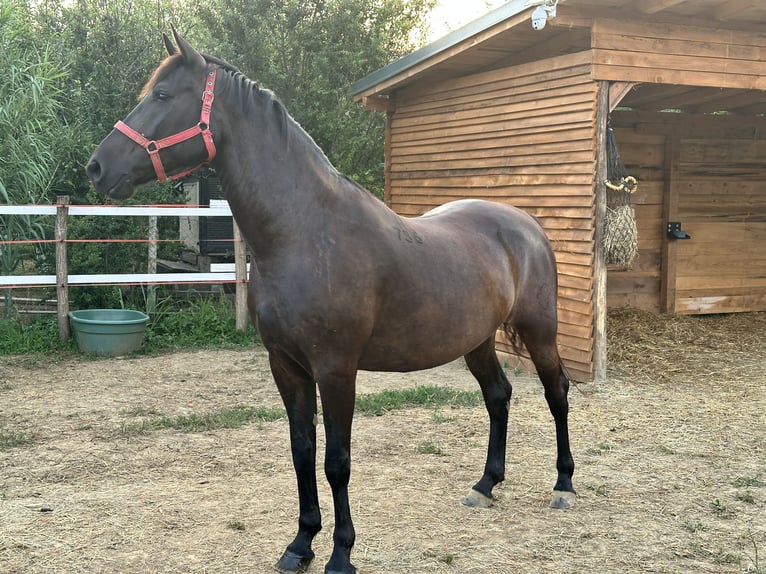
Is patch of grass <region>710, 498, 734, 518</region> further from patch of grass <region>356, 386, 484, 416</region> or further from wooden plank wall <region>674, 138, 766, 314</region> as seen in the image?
wooden plank wall <region>674, 138, 766, 314</region>

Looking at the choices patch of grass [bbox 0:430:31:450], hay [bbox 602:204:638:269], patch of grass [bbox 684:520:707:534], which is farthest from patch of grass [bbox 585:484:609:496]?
patch of grass [bbox 0:430:31:450]

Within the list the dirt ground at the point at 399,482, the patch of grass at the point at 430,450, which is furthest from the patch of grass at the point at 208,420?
the patch of grass at the point at 430,450

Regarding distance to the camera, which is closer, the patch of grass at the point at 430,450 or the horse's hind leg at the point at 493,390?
the horse's hind leg at the point at 493,390

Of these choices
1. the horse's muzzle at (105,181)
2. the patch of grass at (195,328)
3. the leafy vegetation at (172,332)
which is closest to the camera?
the horse's muzzle at (105,181)

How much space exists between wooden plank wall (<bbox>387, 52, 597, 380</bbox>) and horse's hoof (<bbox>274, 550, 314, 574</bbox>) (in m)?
3.70

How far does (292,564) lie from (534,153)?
450 centimetres

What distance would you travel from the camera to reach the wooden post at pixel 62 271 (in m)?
7.14

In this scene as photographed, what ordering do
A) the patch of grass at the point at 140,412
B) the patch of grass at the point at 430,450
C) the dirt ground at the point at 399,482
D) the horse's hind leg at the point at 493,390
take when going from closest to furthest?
1. the dirt ground at the point at 399,482
2. the horse's hind leg at the point at 493,390
3. the patch of grass at the point at 430,450
4. the patch of grass at the point at 140,412

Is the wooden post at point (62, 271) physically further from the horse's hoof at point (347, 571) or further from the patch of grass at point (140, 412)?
the horse's hoof at point (347, 571)

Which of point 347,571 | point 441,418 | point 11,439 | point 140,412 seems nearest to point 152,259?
point 140,412

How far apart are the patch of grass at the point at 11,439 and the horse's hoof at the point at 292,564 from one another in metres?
2.39

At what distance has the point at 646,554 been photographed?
9.64 feet

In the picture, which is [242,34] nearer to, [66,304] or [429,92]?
[429,92]

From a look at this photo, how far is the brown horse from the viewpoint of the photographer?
252 centimetres
